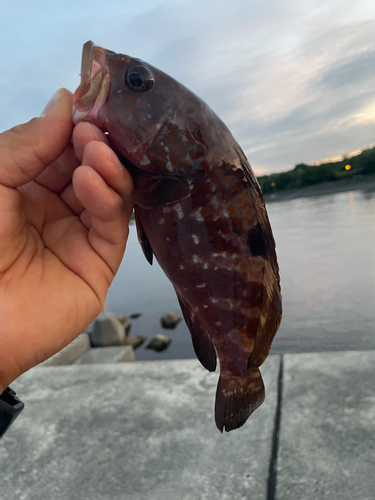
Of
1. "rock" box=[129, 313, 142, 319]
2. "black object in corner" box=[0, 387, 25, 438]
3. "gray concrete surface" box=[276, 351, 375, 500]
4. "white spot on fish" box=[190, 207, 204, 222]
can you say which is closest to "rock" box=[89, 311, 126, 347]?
"rock" box=[129, 313, 142, 319]

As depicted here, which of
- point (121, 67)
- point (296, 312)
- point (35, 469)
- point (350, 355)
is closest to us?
point (121, 67)

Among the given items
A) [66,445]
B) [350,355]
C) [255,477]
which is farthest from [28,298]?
[350,355]

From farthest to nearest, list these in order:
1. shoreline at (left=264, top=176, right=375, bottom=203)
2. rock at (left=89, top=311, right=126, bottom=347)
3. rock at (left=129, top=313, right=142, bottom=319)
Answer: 1. shoreline at (left=264, top=176, right=375, bottom=203)
2. rock at (left=129, top=313, right=142, bottom=319)
3. rock at (left=89, top=311, right=126, bottom=347)

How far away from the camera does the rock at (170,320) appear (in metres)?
8.58

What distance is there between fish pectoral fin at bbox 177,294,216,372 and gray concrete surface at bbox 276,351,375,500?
1707 mm

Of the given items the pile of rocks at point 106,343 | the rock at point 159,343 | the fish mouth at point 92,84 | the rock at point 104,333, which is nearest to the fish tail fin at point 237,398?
the fish mouth at point 92,84

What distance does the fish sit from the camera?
1.30 metres

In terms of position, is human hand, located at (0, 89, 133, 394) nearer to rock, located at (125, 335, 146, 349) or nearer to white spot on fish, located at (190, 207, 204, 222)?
white spot on fish, located at (190, 207, 204, 222)

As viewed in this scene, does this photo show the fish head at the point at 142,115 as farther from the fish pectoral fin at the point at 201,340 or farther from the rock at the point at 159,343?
the rock at the point at 159,343

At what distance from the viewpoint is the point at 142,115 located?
1299 mm

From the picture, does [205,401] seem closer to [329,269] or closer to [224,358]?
[224,358]

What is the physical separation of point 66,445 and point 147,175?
298 centimetres

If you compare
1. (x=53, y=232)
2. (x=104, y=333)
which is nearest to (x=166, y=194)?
(x=53, y=232)

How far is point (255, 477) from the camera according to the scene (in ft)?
8.80
